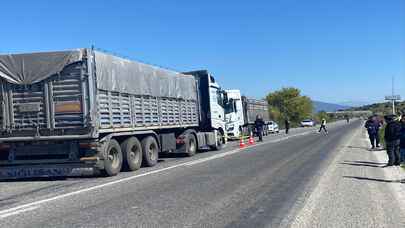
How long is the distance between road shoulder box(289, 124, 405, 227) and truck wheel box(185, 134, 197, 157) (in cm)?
754

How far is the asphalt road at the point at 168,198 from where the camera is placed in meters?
7.32

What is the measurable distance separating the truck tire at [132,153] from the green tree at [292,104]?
296 ft

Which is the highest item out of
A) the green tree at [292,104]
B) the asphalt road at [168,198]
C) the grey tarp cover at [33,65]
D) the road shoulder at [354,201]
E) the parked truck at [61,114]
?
the green tree at [292,104]

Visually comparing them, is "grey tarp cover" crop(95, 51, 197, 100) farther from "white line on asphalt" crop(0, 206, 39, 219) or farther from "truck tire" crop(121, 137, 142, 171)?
"white line on asphalt" crop(0, 206, 39, 219)

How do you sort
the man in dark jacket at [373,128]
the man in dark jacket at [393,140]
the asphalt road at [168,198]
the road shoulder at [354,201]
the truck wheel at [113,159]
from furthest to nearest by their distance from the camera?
the man in dark jacket at [373,128]
the man in dark jacket at [393,140]
the truck wheel at [113,159]
the asphalt road at [168,198]
the road shoulder at [354,201]

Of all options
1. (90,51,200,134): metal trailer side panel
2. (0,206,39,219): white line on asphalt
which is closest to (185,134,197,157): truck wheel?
(90,51,200,134): metal trailer side panel

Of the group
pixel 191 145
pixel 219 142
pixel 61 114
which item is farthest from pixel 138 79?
pixel 219 142

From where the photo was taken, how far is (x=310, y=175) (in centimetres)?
1233

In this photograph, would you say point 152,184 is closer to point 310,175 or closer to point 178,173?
point 178,173

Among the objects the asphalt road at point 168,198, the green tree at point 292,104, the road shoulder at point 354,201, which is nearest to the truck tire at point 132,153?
the asphalt road at point 168,198

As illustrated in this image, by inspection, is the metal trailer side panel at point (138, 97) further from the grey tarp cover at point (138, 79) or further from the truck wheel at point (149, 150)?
the truck wheel at point (149, 150)

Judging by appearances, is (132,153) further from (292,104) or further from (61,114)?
(292,104)

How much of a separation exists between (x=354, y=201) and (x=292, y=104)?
99352 millimetres

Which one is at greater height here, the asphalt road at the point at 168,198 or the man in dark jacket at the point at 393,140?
the man in dark jacket at the point at 393,140
